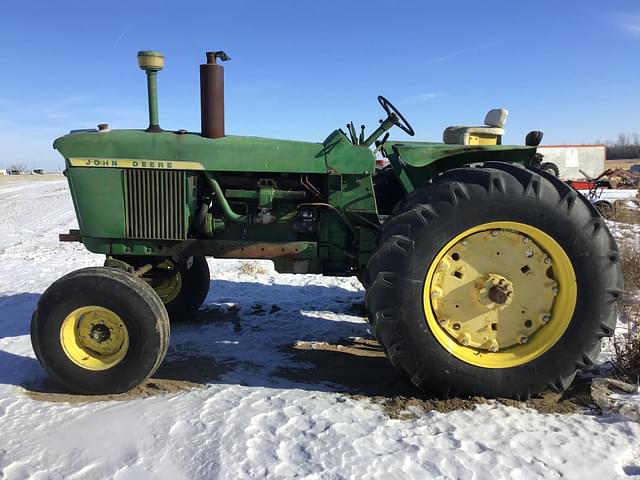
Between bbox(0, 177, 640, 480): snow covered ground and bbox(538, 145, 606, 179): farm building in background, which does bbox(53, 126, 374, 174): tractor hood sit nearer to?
bbox(0, 177, 640, 480): snow covered ground

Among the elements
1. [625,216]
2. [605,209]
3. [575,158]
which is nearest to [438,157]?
[625,216]

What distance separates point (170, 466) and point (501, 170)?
2.60 m

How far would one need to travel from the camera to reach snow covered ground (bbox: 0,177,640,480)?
102 inches

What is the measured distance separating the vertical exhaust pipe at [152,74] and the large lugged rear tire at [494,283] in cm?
212

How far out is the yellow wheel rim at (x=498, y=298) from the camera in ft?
10.9

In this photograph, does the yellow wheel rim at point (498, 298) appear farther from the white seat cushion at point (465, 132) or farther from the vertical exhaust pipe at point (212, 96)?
the vertical exhaust pipe at point (212, 96)

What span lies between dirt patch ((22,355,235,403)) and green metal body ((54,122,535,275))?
0.88 metres

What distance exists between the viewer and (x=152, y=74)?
4.10 m

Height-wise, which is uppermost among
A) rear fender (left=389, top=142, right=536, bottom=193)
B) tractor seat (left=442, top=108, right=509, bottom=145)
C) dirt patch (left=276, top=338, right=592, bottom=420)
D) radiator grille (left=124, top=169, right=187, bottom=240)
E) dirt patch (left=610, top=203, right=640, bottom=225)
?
tractor seat (left=442, top=108, right=509, bottom=145)

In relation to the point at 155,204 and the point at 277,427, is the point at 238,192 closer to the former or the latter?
the point at 155,204

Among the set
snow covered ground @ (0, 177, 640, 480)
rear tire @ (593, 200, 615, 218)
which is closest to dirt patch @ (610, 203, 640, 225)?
rear tire @ (593, 200, 615, 218)

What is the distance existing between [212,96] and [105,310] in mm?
1798

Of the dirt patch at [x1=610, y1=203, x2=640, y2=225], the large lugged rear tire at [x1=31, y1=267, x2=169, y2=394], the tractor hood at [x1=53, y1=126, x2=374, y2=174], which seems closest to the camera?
the large lugged rear tire at [x1=31, y1=267, x2=169, y2=394]

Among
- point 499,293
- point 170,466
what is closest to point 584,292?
point 499,293
